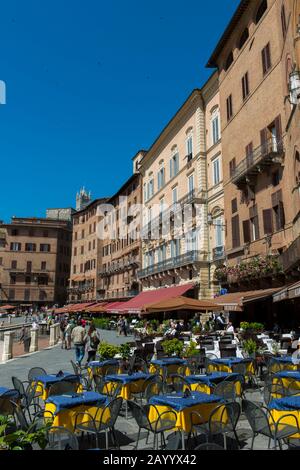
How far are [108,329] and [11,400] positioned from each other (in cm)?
3251

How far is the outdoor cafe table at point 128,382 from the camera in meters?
8.04

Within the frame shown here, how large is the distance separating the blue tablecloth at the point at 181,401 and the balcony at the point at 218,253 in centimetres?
2238

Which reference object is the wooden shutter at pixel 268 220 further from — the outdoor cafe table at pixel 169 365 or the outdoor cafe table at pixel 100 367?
the outdoor cafe table at pixel 100 367

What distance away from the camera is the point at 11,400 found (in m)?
6.27

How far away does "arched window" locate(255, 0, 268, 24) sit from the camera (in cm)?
2336

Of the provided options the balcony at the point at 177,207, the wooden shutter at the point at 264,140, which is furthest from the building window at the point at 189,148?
the wooden shutter at the point at 264,140

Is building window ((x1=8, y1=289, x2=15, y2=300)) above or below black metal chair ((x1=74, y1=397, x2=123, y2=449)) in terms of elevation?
above

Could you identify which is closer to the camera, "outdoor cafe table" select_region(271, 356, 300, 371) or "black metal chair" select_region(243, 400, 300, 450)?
"black metal chair" select_region(243, 400, 300, 450)

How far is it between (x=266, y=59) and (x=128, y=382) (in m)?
20.8

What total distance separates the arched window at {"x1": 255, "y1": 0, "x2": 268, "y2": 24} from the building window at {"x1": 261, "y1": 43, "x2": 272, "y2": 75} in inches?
88.2

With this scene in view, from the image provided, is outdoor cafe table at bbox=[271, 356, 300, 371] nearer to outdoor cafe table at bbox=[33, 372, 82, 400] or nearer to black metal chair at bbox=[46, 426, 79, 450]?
outdoor cafe table at bbox=[33, 372, 82, 400]

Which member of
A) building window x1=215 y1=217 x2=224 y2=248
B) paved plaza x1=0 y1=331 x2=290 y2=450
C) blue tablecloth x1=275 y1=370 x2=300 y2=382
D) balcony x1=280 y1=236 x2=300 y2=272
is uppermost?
building window x1=215 y1=217 x2=224 y2=248


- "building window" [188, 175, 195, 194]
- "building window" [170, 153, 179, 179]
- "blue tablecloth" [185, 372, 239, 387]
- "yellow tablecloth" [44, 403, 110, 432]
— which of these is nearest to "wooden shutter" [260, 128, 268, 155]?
"building window" [188, 175, 195, 194]
